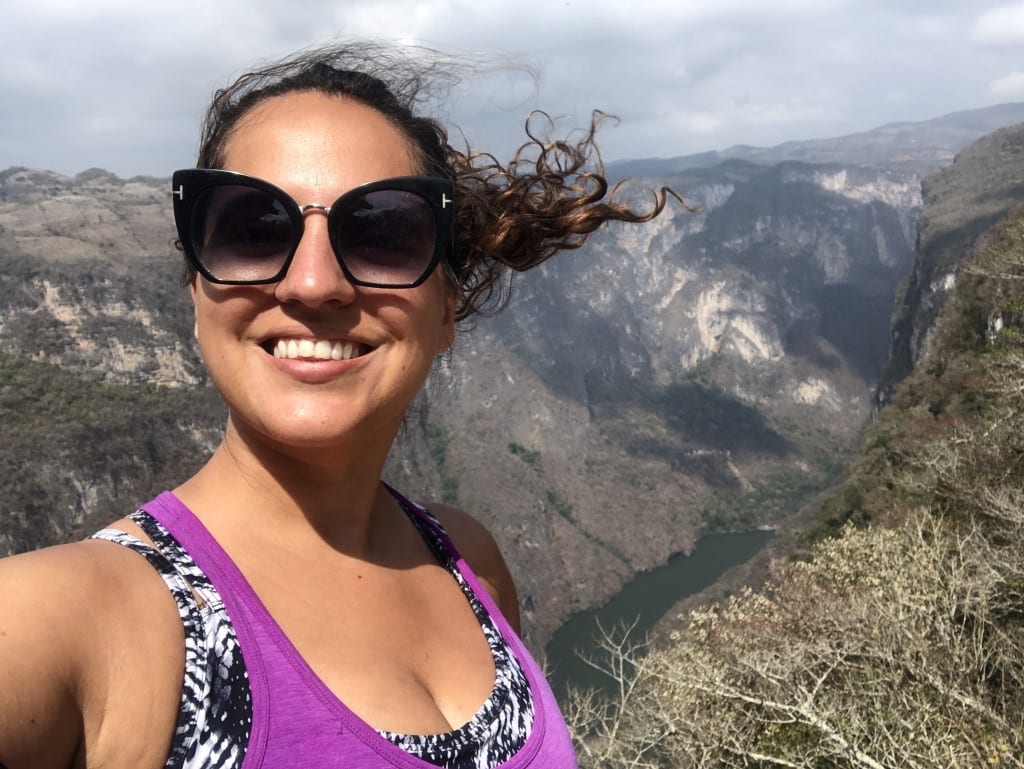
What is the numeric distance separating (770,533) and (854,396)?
60.4 metres

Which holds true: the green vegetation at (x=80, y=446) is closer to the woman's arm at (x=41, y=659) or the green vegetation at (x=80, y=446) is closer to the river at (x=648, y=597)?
the river at (x=648, y=597)

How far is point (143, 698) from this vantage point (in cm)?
91

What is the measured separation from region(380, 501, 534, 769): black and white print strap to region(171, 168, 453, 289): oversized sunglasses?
72 cm

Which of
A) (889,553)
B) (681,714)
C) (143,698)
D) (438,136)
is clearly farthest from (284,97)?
(889,553)

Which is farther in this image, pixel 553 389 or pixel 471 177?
pixel 553 389

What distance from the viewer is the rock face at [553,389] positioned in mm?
60562

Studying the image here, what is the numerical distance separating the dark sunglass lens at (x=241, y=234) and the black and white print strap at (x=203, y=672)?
0.46 metres

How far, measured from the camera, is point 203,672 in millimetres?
972

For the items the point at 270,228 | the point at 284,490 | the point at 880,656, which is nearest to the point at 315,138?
the point at 270,228

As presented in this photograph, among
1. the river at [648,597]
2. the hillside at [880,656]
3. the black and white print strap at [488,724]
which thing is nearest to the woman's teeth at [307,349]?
the black and white print strap at [488,724]

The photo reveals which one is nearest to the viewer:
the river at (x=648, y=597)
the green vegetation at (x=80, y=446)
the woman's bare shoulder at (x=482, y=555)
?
the woman's bare shoulder at (x=482, y=555)

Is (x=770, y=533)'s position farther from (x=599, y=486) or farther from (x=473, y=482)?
(x=473, y=482)

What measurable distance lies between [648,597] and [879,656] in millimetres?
81521

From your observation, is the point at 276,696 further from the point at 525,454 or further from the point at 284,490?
the point at 525,454
